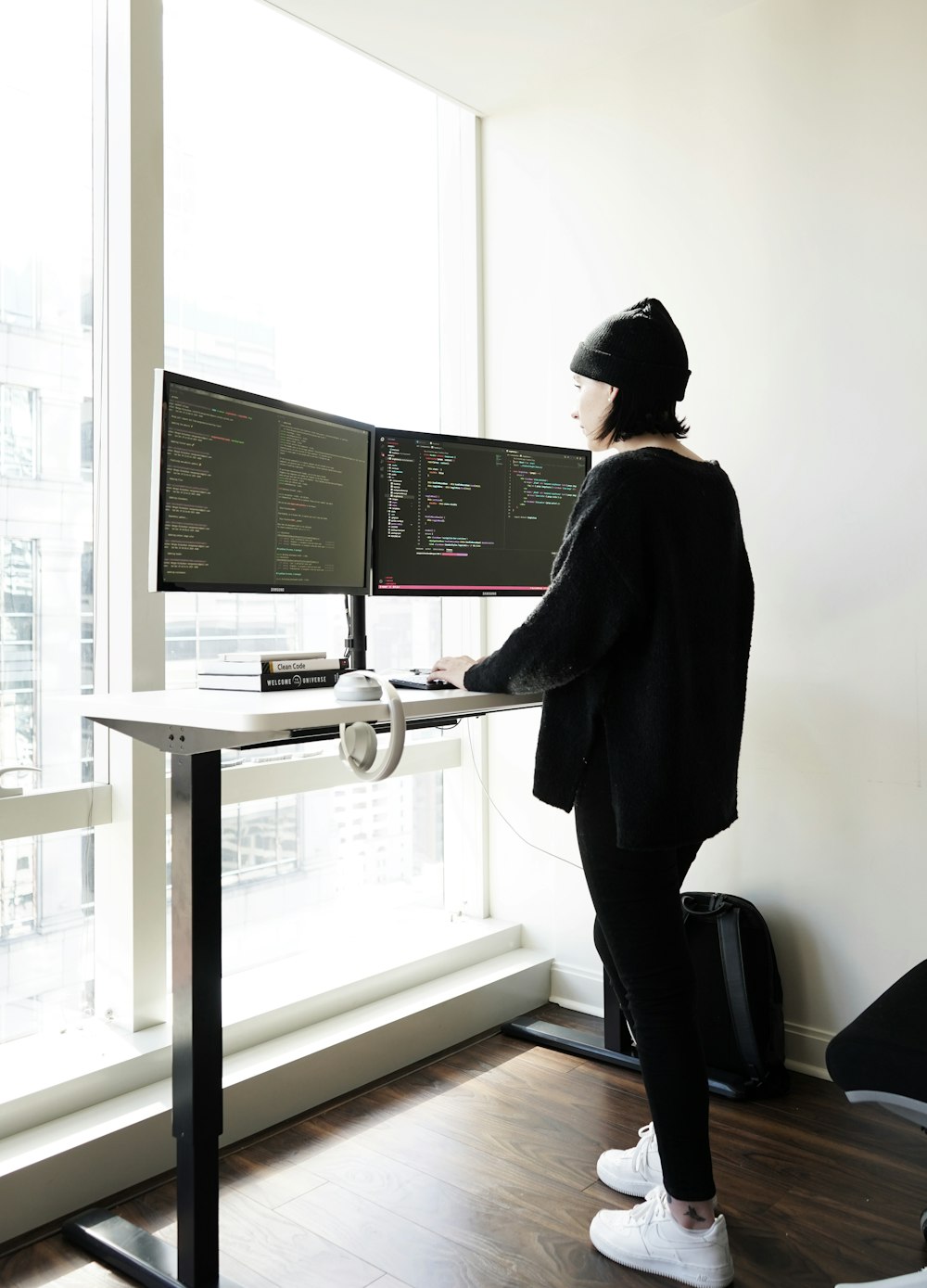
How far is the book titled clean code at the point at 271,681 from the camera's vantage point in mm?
1714

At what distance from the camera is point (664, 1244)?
5.24ft

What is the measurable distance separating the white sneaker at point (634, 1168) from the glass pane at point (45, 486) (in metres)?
1.07

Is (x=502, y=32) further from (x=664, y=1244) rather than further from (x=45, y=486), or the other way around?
(x=664, y=1244)

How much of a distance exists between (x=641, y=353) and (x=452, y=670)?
1.94ft

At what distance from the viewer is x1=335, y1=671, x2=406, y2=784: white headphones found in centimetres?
143

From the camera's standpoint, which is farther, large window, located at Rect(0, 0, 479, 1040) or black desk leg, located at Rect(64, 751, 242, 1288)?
large window, located at Rect(0, 0, 479, 1040)

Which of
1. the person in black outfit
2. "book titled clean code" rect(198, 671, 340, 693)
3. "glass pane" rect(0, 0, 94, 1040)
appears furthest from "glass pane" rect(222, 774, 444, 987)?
the person in black outfit

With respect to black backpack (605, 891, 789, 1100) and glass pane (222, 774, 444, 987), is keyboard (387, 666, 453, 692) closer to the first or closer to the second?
glass pane (222, 774, 444, 987)

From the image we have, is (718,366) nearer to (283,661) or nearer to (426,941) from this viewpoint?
(283,661)

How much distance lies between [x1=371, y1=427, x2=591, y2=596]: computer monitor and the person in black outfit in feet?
1.81

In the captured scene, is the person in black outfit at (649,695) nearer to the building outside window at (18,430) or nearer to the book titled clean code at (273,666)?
the book titled clean code at (273,666)

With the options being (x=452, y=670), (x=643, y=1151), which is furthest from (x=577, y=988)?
(x=452, y=670)

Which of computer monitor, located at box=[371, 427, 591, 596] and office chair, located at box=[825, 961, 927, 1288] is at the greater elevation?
computer monitor, located at box=[371, 427, 591, 596]

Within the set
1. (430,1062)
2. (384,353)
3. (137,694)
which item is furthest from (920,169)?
(430,1062)
